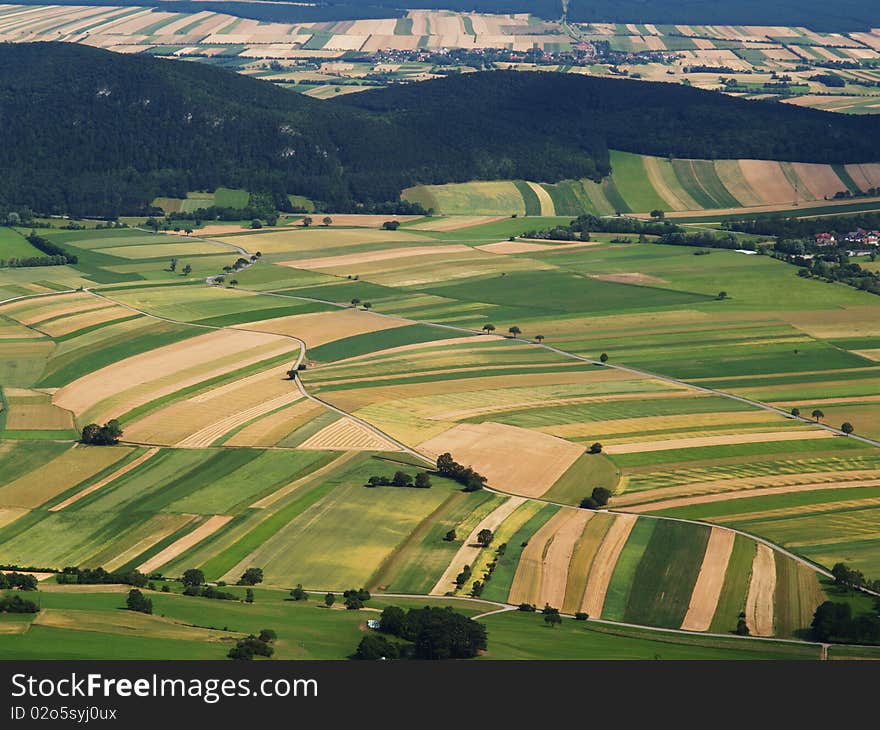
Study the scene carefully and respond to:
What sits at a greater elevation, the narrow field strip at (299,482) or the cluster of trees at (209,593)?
the narrow field strip at (299,482)

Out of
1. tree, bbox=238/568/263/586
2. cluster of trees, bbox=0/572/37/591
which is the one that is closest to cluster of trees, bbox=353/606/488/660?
tree, bbox=238/568/263/586

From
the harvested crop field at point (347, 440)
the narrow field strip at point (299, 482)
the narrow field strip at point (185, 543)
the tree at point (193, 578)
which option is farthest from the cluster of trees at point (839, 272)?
the tree at point (193, 578)

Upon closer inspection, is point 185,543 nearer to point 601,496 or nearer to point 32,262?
point 601,496

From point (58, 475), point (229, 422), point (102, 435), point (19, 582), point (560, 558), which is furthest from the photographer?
point (229, 422)

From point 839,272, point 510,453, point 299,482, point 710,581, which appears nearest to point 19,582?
point 299,482

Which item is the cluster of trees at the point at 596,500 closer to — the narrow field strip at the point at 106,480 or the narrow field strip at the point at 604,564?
the narrow field strip at the point at 604,564

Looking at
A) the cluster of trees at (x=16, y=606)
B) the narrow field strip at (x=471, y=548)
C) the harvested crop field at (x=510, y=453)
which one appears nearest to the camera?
the cluster of trees at (x=16, y=606)

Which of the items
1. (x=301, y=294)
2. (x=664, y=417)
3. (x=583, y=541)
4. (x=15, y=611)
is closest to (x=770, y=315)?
(x=664, y=417)
